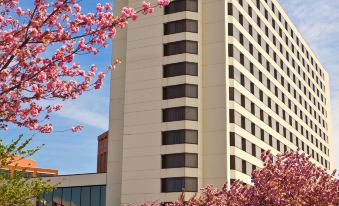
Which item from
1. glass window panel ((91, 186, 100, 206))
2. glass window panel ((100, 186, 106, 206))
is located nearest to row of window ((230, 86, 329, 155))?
glass window panel ((100, 186, 106, 206))

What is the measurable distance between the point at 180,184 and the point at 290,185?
4356cm

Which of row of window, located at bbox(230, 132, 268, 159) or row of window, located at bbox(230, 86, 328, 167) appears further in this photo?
row of window, located at bbox(230, 86, 328, 167)

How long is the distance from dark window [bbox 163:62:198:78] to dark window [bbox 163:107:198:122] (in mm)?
4403

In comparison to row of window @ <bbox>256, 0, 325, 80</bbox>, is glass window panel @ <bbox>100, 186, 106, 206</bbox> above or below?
below

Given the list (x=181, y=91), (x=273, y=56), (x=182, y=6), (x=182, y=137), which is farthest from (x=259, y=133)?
(x=182, y=6)

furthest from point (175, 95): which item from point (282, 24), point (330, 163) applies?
point (330, 163)

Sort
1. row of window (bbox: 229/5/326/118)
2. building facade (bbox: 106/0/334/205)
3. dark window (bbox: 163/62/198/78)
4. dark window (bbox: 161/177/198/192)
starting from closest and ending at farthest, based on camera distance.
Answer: dark window (bbox: 161/177/198/192) → building facade (bbox: 106/0/334/205) → dark window (bbox: 163/62/198/78) → row of window (bbox: 229/5/326/118)

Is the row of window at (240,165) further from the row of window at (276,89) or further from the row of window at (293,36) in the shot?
the row of window at (293,36)

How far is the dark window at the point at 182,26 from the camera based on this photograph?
2773 inches

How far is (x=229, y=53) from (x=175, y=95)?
8.98m

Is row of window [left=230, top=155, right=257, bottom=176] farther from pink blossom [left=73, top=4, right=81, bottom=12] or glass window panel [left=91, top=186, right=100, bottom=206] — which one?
pink blossom [left=73, top=4, right=81, bottom=12]

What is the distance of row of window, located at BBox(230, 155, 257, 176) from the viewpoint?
66875 mm

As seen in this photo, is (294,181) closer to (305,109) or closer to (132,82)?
(132,82)

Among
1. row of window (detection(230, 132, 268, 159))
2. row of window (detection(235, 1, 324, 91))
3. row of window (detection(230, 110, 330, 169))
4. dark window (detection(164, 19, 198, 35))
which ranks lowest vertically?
row of window (detection(230, 132, 268, 159))
